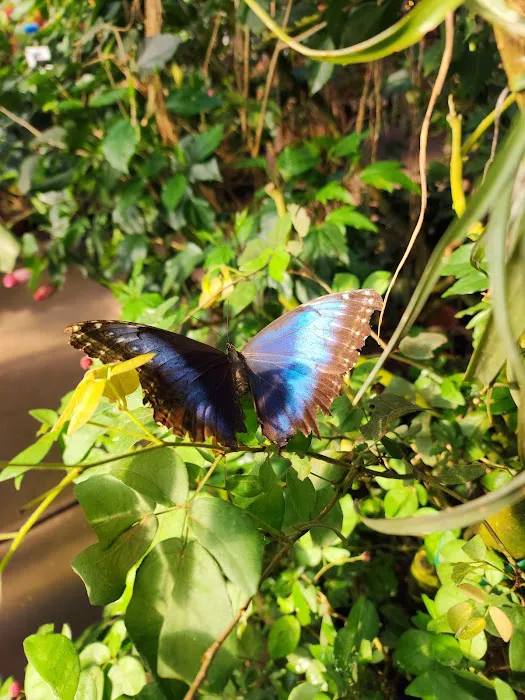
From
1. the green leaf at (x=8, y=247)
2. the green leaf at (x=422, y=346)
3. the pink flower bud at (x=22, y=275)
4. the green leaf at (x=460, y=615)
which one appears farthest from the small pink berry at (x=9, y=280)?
the green leaf at (x=460, y=615)

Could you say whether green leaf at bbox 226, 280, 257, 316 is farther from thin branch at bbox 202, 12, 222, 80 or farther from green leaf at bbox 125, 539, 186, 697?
thin branch at bbox 202, 12, 222, 80

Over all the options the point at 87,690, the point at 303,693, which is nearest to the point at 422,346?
the point at 303,693

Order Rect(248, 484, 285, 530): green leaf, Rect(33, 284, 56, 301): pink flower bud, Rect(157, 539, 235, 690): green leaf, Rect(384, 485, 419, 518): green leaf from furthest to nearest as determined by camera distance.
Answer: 1. Rect(33, 284, 56, 301): pink flower bud
2. Rect(384, 485, 419, 518): green leaf
3. Rect(248, 484, 285, 530): green leaf
4. Rect(157, 539, 235, 690): green leaf

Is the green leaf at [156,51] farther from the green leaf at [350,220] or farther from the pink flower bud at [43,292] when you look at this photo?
the pink flower bud at [43,292]

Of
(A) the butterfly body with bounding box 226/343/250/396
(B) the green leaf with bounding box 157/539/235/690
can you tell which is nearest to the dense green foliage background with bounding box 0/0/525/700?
(B) the green leaf with bounding box 157/539/235/690

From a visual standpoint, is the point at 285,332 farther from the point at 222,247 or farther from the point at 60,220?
the point at 60,220
